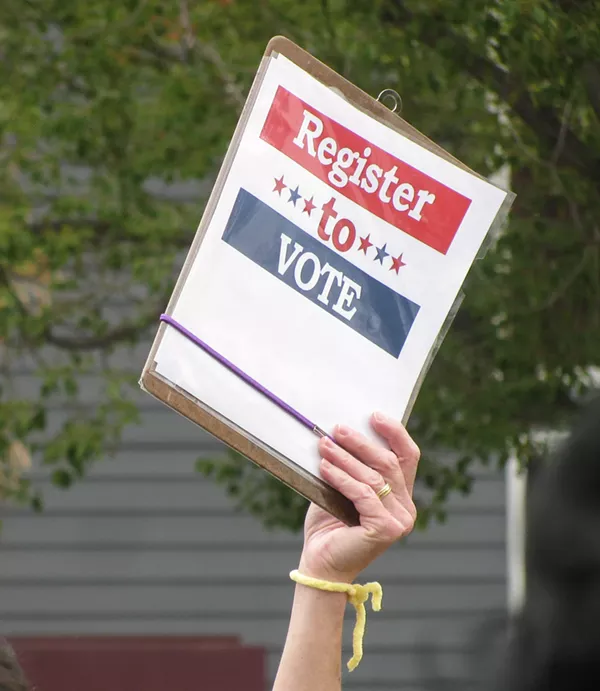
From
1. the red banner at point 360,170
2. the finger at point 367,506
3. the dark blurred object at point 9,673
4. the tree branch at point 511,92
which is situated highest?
the tree branch at point 511,92

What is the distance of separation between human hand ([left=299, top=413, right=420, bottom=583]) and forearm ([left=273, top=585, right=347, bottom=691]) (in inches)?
1.8

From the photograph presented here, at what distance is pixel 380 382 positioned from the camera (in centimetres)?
214

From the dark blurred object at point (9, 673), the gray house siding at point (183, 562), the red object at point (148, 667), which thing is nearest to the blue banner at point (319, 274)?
the dark blurred object at point (9, 673)

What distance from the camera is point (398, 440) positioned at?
212 cm

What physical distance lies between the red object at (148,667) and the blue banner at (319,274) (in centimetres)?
501

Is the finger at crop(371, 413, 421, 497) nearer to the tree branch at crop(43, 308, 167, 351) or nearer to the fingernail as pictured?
the fingernail

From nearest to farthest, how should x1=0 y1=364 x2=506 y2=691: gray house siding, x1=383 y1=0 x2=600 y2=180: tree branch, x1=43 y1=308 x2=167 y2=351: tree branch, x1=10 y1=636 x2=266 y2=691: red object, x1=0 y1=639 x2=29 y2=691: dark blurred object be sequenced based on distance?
x1=0 y1=639 x2=29 y2=691: dark blurred object < x1=383 y1=0 x2=600 y2=180: tree branch < x1=43 y1=308 x2=167 y2=351: tree branch < x1=10 y1=636 x2=266 y2=691: red object < x1=0 y1=364 x2=506 y2=691: gray house siding

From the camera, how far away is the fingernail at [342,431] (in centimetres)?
208

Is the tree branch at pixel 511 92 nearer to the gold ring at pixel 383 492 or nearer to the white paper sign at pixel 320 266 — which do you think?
the white paper sign at pixel 320 266

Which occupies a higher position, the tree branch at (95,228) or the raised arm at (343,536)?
the tree branch at (95,228)

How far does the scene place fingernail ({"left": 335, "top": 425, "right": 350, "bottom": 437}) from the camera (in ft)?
6.83

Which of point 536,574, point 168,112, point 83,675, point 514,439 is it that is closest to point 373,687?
point 83,675

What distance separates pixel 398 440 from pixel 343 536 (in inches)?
7.2

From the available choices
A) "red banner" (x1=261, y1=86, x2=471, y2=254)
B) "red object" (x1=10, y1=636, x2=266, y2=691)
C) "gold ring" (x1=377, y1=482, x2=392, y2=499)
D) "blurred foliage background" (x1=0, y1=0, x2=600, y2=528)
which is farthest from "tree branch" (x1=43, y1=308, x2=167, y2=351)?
"gold ring" (x1=377, y1=482, x2=392, y2=499)
